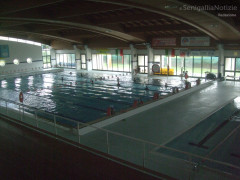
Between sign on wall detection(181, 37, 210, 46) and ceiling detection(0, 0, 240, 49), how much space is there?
43cm

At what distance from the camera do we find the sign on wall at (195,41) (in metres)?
21.8

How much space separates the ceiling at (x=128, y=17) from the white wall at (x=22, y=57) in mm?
6167

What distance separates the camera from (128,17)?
18.3 m

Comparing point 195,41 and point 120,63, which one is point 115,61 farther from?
point 195,41

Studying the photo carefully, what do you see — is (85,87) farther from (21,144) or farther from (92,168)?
(92,168)

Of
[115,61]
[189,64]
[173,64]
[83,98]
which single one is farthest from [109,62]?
[83,98]

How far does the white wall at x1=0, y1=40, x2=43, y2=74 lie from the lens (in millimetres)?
30531

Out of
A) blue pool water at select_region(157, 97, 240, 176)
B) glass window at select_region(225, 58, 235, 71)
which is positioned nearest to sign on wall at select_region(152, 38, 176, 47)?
glass window at select_region(225, 58, 235, 71)

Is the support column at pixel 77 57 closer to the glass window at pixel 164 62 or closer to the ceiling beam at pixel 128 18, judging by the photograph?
the glass window at pixel 164 62

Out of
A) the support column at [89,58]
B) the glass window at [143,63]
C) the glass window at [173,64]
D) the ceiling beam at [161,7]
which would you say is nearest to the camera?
the ceiling beam at [161,7]

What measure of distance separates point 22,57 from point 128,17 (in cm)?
1973

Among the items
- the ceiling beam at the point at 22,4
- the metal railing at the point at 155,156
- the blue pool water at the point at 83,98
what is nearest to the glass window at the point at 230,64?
the blue pool water at the point at 83,98

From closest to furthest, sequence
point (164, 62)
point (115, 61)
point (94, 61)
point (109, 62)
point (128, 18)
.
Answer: point (128, 18)
point (164, 62)
point (115, 61)
point (109, 62)
point (94, 61)

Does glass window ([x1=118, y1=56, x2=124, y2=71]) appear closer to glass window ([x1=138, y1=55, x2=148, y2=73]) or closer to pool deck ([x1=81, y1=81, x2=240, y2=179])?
glass window ([x1=138, y1=55, x2=148, y2=73])
